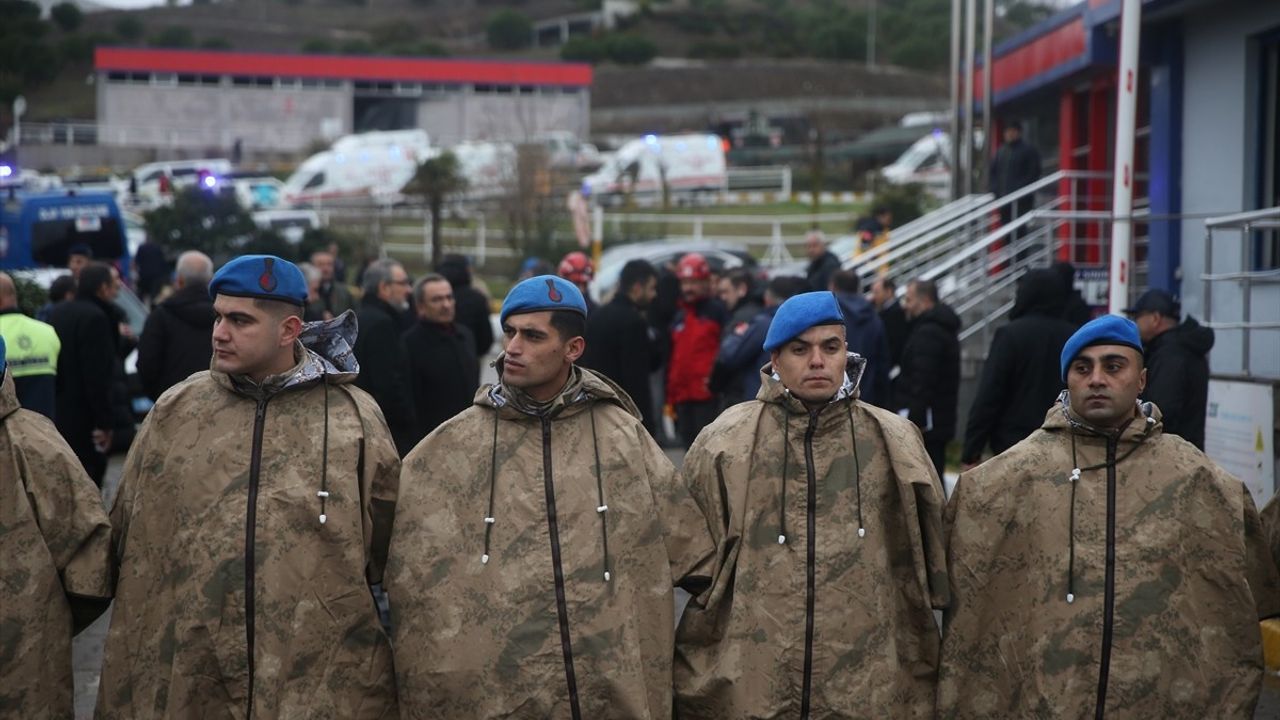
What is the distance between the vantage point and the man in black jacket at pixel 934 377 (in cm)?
1001

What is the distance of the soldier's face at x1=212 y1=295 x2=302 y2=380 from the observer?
16.2 feet

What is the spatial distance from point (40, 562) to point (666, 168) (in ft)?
129

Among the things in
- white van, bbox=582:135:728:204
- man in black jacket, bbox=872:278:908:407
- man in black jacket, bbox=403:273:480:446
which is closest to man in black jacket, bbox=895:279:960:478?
man in black jacket, bbox=872:278:908:407

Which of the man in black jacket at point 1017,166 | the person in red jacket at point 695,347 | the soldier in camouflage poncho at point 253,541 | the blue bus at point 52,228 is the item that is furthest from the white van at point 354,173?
the soldier in camouflage poncho at point 253,541

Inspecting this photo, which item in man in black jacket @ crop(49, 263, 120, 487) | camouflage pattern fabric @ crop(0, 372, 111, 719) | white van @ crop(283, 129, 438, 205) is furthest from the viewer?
white van @ crop(283, 129, 438, 205)

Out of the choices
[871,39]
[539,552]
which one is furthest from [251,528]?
[871,39]

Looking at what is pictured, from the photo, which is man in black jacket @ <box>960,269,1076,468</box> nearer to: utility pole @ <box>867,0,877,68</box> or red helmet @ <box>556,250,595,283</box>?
red helmet @ <box>556,250,595,283</box>

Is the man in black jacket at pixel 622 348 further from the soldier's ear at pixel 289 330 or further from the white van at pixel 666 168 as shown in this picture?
the white van at pixel 666 168

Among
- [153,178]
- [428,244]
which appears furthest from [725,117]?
[428,244]

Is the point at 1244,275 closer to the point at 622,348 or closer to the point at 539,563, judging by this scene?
the point at 622,348

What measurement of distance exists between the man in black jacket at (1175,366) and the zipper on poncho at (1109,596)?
9.30ft

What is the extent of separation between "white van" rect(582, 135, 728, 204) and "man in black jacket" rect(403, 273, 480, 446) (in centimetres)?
3299

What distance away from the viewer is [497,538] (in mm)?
4867

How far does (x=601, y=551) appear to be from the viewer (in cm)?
487
